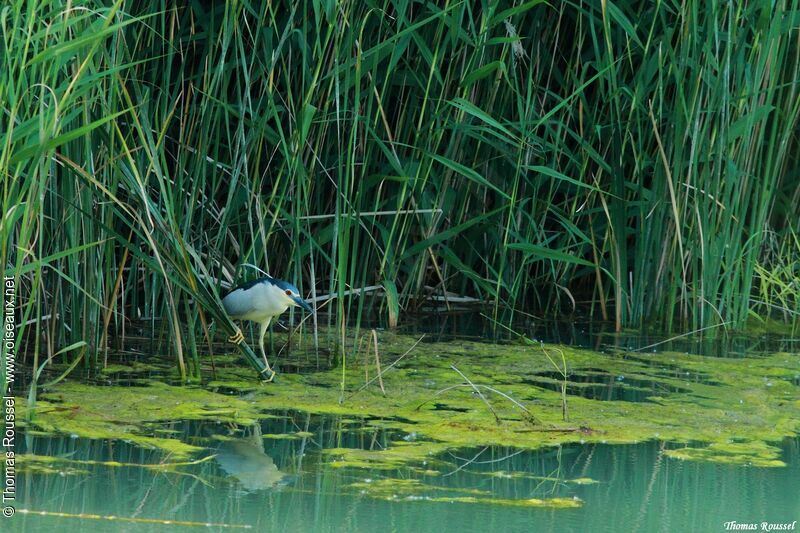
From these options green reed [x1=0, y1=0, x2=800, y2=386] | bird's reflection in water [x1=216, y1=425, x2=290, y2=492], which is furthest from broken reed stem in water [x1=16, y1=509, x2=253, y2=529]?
green reed [x1=0, y1=0, x2=800, y2=386]

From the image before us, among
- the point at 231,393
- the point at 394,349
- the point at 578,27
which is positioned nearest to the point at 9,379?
the point at 231,393

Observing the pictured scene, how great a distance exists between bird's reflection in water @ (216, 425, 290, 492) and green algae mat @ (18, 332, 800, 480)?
83 millimetres

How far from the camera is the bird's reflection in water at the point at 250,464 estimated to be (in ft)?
8.96

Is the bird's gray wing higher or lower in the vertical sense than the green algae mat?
higher

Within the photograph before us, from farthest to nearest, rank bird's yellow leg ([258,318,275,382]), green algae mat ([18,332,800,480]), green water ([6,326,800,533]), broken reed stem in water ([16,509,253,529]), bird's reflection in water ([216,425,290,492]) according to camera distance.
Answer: bird's yellow leg ([258,318,275,382]) < green algae mat ([18,332,800,480]) < bird's reflection in water ([216,425,290,492]) < green water ([6,326,800,533]) < broken reed stem in water ([16,509,253,529])

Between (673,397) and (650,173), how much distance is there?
147 cm

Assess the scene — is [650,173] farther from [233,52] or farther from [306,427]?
Answer: [306,427]

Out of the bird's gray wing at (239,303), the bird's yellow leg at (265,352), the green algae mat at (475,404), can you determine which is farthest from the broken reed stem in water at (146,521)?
the bird's gray wing at (239,303)

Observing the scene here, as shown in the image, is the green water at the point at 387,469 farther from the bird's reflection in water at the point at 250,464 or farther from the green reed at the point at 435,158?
the green reed at the point at 435,158

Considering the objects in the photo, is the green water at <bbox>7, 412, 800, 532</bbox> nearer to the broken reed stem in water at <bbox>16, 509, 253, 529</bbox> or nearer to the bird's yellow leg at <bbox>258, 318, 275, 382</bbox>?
the broken reed stem in water at <bbox>16, 509, 253, 529</bbox>

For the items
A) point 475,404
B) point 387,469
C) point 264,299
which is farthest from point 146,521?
point 264,299

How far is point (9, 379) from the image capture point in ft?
10.6

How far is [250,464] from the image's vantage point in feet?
9.43

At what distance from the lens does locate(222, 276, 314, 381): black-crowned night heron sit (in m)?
3.86
